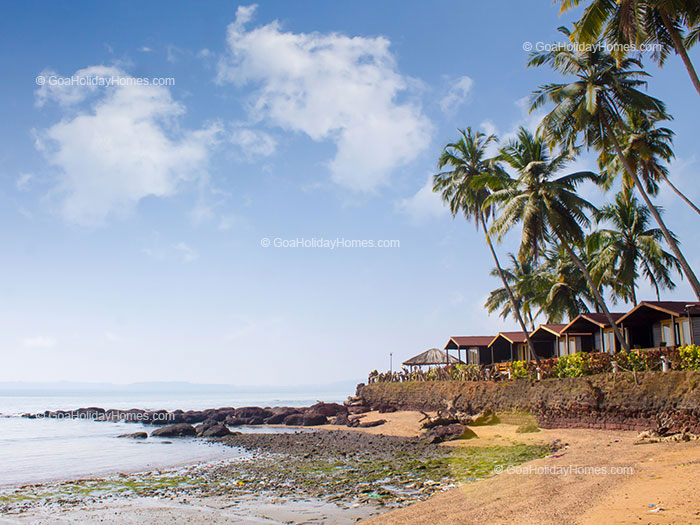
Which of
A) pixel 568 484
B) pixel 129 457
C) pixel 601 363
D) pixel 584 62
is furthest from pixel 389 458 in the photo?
pixel 584 62

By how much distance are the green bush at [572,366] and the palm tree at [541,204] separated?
336 cm

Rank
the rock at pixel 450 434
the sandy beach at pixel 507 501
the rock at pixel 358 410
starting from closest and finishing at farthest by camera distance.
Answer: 1. the sandy beach at pixel 507 501
2. the rock at pixel 450 434
3. the rock at pixel 358 410

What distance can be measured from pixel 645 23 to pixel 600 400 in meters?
13.9

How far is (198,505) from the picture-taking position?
42.0 ft

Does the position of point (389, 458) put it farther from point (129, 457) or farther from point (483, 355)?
point (483, 355)

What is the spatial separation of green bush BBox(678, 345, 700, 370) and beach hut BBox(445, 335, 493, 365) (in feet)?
77.2

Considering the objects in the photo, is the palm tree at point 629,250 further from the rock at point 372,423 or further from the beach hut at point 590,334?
the rock at point 372,423

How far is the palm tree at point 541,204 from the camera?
26.5 m

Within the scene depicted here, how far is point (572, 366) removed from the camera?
944 inches

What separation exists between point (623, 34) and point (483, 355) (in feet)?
98.6

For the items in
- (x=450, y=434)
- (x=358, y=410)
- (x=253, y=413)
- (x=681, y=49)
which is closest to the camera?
(x=681, y=49)

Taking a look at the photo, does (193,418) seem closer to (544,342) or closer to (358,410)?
(358,410)

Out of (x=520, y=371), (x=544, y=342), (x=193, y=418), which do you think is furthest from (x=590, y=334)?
(x=193, y=418)

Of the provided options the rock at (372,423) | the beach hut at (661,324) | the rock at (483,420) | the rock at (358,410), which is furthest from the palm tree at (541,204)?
the rock at (358,410)
